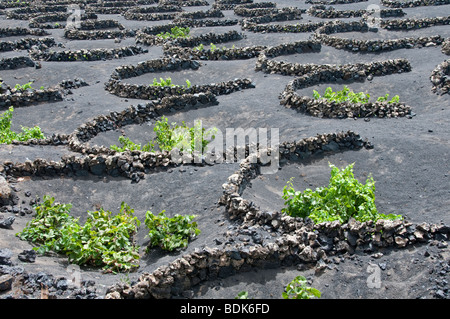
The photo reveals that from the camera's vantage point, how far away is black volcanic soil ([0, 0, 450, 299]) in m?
7.73

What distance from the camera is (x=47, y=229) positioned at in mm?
9383

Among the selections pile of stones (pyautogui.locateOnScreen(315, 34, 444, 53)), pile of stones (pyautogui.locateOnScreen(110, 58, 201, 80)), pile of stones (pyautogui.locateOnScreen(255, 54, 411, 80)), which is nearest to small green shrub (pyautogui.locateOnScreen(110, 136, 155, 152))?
pile of stones (pyautogui.locateOnScreen(255, 54, 411, 80))

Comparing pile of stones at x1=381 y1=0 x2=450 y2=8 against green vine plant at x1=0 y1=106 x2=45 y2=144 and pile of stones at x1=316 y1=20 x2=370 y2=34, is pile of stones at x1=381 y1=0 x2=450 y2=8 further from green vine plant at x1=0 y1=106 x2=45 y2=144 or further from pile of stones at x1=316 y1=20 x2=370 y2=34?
green vine plant at x1=0 y1=106 x2=45 y2=144

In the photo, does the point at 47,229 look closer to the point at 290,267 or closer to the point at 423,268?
the point at 290,267

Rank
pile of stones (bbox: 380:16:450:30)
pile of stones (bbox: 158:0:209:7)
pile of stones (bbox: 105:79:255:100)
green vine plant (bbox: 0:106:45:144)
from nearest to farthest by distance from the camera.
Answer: green vine plant (bbox: 0:106:45:144)
pile of stones (bbox: 105:79:255:100)
pile of stones (bbox: 380:16:450:30)
pile of stones (bbox: 158:0:209:7)

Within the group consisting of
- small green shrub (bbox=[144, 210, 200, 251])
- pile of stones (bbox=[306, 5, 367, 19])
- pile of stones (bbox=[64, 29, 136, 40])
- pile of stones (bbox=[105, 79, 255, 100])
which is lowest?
small green shrub (bbox=[144, 210, 200, 251])

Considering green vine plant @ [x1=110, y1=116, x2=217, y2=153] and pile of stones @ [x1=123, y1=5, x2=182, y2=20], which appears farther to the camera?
pile of stones @ [x1=123, y1=5, x2=182, y2=20]

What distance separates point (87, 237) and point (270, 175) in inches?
197

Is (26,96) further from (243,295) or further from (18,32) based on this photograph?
(243,295)

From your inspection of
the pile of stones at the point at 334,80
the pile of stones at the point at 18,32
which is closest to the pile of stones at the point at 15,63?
the pile of stones at the point at 18,32

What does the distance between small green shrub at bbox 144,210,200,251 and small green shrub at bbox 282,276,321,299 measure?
2.72 metres

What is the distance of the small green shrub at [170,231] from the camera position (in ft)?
30.0
